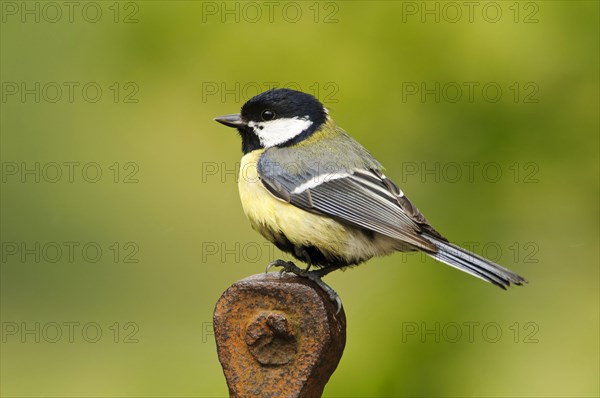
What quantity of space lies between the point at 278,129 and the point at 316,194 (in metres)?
0.24

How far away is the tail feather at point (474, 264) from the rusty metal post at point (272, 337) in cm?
50

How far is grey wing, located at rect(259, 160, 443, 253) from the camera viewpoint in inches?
92.6

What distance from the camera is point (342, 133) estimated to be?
8.80ft

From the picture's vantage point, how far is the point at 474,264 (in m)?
2.14

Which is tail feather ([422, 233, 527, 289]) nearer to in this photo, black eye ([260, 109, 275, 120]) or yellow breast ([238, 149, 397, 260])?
yellow breast ([238, 149, 397, 260])

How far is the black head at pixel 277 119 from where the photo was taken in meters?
2.51

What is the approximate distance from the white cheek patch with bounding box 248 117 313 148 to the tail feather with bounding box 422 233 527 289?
48cm

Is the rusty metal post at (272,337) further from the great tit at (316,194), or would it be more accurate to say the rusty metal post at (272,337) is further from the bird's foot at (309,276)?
the great tit at (316,194)

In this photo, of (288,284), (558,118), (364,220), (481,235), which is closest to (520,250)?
(481,235)

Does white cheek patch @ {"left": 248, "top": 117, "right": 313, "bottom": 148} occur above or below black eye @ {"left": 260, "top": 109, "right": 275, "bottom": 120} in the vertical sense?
below

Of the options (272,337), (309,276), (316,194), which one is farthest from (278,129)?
(272,337)

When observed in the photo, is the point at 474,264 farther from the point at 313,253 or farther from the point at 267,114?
the point at 267,114

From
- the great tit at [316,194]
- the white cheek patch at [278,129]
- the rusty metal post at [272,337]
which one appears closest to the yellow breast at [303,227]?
the great tit at [316,194]

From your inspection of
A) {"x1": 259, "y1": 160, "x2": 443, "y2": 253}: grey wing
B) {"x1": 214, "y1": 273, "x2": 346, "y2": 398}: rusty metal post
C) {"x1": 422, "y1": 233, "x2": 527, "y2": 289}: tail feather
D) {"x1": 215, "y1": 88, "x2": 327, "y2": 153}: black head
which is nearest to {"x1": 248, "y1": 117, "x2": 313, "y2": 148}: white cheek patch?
{"x1": 215, "y1": 88, "x2": 327, "y2": 153}: black head
